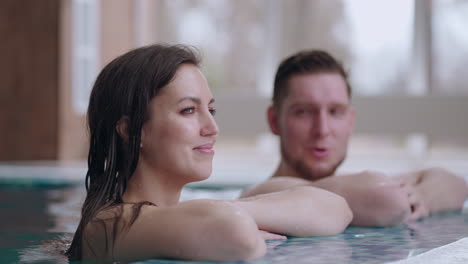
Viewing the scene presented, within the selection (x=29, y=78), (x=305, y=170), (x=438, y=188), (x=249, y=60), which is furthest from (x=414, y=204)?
(x=249, y=60)

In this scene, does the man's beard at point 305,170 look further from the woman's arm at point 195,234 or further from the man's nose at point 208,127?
the woman's arm at point 195,234

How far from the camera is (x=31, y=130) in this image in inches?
340

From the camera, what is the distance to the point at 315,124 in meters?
2.84

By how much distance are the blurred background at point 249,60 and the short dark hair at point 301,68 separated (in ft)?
12.9

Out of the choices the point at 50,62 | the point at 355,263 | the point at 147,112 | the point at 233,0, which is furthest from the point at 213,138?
the point at 233,0

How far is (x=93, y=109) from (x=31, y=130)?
23.5 feet

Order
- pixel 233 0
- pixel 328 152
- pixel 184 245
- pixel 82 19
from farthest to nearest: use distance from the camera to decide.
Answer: pixel 233 0 → pixel 82 19 → pixel 328 152 → pixel 184 245

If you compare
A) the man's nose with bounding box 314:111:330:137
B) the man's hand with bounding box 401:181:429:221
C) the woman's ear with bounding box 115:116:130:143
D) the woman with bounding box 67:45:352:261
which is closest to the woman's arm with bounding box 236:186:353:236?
the woman with bounding box 67:45:352:261

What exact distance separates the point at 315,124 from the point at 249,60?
28.1ft

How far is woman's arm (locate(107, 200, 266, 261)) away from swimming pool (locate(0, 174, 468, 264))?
0.16ft

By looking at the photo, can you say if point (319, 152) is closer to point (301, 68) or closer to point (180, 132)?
point (301, 68)

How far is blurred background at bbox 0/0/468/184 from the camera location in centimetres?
849

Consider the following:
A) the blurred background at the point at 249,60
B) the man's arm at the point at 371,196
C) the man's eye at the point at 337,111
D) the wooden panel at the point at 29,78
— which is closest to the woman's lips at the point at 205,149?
the man's arm at the point at 371,196

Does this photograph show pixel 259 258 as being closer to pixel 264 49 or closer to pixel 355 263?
pixel 355 263
